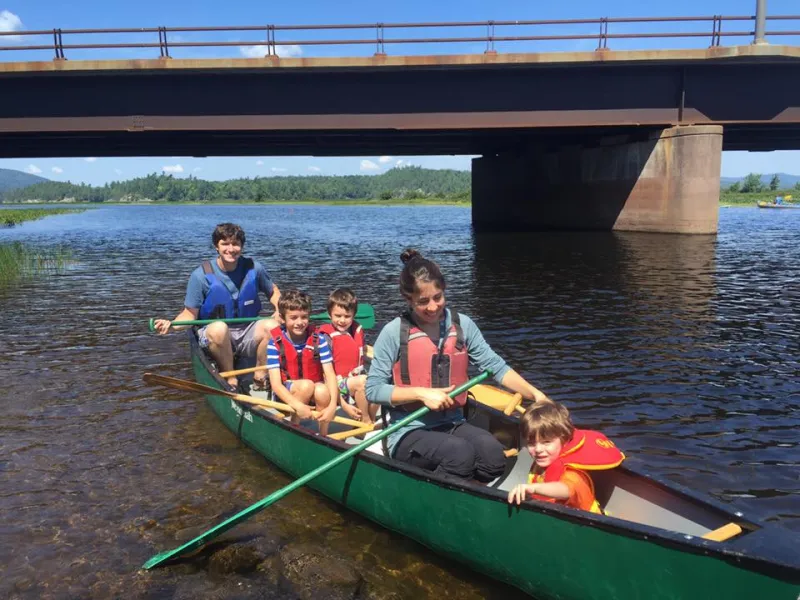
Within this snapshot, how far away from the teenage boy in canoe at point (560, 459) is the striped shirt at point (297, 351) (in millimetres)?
2413

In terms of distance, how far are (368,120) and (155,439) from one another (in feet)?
61.0

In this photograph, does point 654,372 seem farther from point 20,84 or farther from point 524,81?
point 20,84

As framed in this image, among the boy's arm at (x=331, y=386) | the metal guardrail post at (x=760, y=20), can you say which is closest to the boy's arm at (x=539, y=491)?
the boy's arm at (x=331, y=386)

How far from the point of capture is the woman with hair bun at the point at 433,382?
14.5ft

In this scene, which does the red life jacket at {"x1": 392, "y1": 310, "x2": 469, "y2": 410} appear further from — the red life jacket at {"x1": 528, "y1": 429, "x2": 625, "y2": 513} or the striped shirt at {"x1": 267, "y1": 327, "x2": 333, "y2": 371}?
the striped shirt at {"x1": 267, "y1": 327, "x2": 333, "y2": 371}

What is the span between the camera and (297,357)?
6.20m

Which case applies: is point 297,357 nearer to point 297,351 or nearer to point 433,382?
point 297,351

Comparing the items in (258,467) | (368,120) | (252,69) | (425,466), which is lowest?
(258,467)

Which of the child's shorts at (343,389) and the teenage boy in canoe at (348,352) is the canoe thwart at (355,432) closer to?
the teenage boy in canoe at (348,352)

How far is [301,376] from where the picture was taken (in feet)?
20.5

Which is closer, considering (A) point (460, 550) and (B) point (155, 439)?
(A) point (460, 550)

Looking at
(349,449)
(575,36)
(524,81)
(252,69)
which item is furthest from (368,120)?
(349,449)

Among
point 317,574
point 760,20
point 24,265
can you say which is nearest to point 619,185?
point 760,20

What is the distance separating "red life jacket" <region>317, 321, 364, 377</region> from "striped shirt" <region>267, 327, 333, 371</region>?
467mm
